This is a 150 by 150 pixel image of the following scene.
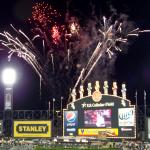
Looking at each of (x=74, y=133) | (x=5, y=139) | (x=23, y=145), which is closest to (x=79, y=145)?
(x=74, y=133)

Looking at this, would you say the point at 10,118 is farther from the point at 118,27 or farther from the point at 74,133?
the point at 118,27

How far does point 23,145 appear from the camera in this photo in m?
64.1

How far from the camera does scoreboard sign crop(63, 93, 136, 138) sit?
6050 centimetres

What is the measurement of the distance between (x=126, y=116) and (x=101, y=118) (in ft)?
11.2

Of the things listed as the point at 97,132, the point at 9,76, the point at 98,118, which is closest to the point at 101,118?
the point at 98,118

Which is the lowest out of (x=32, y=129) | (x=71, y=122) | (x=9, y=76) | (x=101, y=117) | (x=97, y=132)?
(x=97, y=132)

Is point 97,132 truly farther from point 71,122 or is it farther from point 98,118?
point 71,122

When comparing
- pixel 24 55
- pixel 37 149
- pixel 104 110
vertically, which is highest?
pixel 24 55

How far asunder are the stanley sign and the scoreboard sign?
2.77 metres

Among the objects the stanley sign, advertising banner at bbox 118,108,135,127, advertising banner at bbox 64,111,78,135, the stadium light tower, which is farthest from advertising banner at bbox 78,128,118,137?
the stadium light tower

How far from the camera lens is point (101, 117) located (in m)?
62.4

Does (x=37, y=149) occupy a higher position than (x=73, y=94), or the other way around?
(x=73, y=94)

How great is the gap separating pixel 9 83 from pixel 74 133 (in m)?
12.3

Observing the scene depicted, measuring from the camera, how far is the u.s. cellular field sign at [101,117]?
60.5 m
